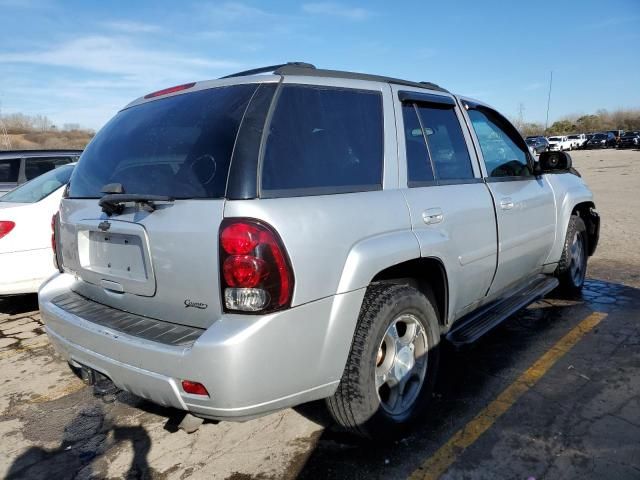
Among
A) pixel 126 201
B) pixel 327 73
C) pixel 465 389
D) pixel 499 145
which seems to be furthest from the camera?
pixel 499 145

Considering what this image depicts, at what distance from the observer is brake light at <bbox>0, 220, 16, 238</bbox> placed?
179 inches

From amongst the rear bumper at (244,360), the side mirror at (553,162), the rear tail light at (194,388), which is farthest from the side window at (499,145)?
the rear tail light at (194,388)

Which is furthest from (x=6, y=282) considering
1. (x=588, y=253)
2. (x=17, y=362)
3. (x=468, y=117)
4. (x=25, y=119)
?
(x=25, y=119)

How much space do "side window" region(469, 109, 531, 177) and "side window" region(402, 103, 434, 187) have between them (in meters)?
0.80

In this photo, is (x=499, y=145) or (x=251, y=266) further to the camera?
(x=499, y=145)

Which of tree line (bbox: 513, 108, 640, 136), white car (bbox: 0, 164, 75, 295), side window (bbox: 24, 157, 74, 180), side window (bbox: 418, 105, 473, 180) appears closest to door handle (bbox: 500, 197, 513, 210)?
side window (bbox: 418, 105, 473, 180)

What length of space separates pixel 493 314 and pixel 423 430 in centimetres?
106

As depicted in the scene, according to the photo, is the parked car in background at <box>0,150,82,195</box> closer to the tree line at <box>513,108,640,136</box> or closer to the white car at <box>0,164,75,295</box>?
the white car at <box>0,164,75,295</box>

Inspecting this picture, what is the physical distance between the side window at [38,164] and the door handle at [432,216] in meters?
7.30

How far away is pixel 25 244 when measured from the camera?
465cm

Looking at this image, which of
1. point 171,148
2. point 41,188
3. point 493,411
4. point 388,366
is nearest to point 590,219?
point 493,411

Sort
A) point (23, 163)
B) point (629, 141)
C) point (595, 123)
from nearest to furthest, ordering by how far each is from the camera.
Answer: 1. point (23, 163)
2. point (629, 141)
3. point (595, 123)

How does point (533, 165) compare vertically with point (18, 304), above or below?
above

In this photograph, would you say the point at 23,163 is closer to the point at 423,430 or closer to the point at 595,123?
the point at 423,430
